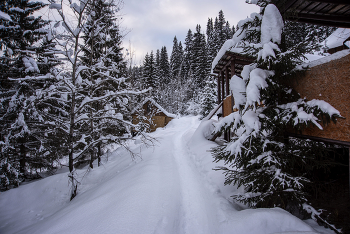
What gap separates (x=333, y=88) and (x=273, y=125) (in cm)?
109

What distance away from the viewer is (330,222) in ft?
7.63

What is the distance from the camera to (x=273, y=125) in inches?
108

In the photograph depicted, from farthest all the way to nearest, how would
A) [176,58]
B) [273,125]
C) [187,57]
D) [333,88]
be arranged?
[176,58] < [187,57] < [273,125] < [333,88]

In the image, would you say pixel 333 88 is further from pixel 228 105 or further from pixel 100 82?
pixel 100 82

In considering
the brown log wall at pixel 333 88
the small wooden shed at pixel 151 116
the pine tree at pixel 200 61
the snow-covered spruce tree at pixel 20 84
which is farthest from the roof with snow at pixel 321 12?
the pine tree at pixel 200 61

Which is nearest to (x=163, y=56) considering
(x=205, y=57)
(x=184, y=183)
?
(x=205, y=57)

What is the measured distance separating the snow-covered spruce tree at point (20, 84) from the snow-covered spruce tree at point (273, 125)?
32.3 feet

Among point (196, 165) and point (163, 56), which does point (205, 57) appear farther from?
point (196, 165)

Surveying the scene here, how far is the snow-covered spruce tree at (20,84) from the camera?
26.0ft

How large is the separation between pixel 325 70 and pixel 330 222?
8.24 ft

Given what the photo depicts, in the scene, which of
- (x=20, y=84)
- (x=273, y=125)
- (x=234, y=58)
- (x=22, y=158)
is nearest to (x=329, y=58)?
(x=273, y=125)

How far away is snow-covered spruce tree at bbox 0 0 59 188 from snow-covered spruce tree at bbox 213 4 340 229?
387 inches

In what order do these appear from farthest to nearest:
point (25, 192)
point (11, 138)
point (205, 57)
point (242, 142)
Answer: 1. point (205, 57)
2. point (11, 138)
3. point (25, 192)
4. point (242, 142)

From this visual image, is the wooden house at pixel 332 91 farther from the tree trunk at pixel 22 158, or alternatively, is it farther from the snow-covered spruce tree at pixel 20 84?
the tree trunk at pixel 22 158
